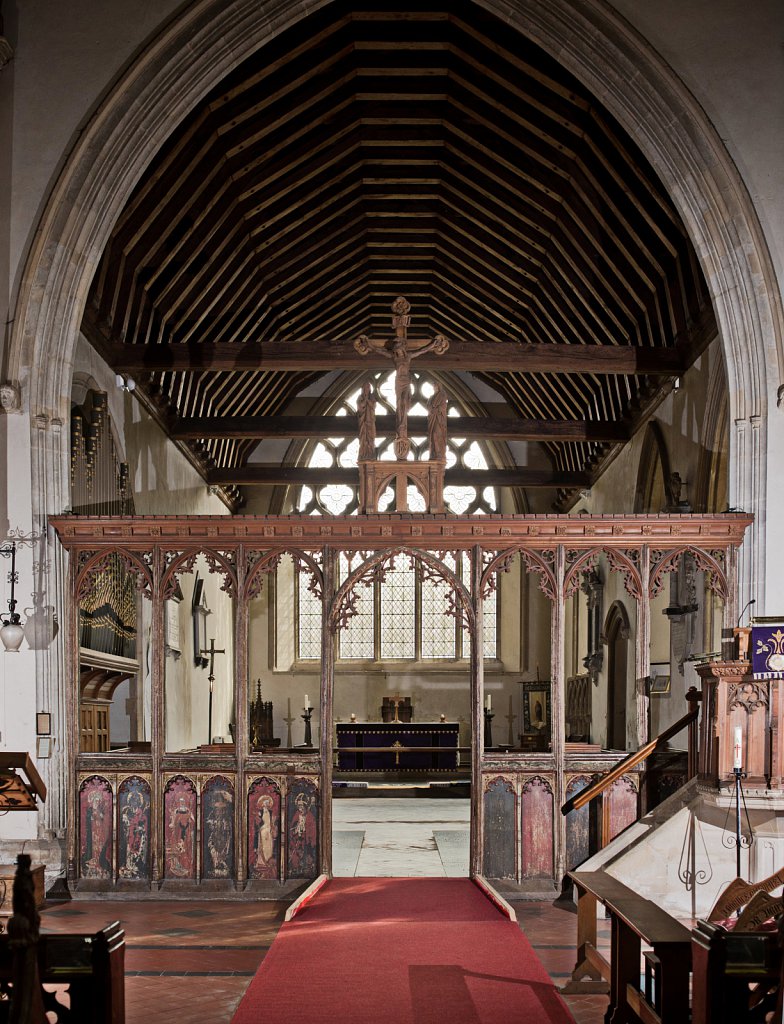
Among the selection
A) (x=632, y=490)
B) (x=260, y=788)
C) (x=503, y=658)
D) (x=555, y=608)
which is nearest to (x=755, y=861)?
(x=555, y=608)

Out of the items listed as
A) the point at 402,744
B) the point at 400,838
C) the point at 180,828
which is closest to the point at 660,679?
the point at 400,838

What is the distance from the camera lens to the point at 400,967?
5852 mm

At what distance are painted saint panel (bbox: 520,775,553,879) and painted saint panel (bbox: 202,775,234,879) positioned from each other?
6.75 ft

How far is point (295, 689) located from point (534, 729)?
13.1 feet

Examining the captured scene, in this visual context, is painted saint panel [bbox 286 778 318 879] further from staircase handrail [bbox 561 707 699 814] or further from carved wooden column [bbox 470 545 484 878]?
staircase handrail [bbox 561 707 699 814]

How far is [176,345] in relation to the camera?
11508 mm

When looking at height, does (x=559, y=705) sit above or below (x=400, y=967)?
above

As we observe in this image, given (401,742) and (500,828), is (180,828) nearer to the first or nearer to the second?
(500,828)

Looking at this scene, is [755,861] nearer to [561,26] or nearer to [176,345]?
[561,26]

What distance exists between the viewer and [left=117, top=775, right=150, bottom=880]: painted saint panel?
329 inches

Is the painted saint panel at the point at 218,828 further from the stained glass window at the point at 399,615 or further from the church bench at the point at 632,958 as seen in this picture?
the stained glass window at the point at 399,615

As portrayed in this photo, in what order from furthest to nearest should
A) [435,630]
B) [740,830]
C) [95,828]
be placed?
[435,630] < [95,828] < [740,830]

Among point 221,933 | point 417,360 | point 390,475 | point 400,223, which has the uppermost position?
point 400,223

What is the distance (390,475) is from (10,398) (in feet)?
9.02
